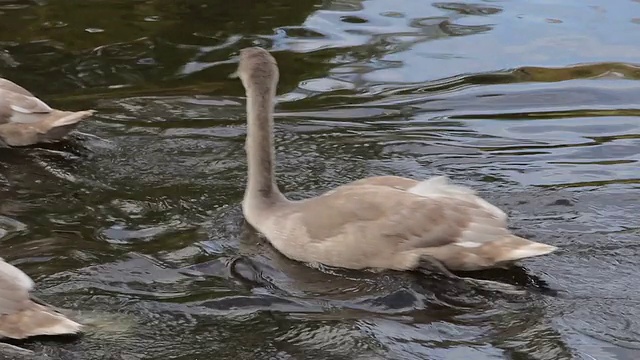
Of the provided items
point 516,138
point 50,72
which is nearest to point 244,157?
point 516,138

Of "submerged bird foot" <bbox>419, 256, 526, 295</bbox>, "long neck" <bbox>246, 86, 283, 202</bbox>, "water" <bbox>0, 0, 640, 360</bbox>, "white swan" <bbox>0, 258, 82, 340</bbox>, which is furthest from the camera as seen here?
"long neck" <bbox>246, 86, 283, 202</bbox>

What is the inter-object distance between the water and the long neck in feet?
1.03

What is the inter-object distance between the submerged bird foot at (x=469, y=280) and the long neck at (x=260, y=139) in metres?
1.07

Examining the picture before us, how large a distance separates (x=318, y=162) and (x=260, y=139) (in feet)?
2.98

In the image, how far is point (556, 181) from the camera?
6785 millimetres

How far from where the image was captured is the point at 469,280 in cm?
536

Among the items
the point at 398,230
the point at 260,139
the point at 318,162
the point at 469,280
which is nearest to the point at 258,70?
the point at 260,139

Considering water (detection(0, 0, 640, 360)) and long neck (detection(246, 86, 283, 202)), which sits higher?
long neck (detection(246, 86, 283, 202))

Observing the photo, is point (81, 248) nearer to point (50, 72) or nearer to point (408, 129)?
point (408, 129)

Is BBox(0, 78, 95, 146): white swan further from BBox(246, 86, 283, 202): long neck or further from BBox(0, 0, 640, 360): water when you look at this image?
BBox(246, 86, 283, 202): long neck

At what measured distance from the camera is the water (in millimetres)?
4977

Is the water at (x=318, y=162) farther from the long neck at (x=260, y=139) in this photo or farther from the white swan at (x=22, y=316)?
the long neck at (x=260, y=139)

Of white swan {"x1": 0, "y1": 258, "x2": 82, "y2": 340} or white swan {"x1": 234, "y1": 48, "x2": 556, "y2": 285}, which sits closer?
white swan {"x1": 0, "y1": 258, "x2": 82, "y2": 340}

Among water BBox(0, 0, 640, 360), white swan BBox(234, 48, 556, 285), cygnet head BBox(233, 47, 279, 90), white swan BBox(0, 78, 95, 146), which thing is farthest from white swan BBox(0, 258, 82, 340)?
white swan BBox(0, 78, 95, 146)
